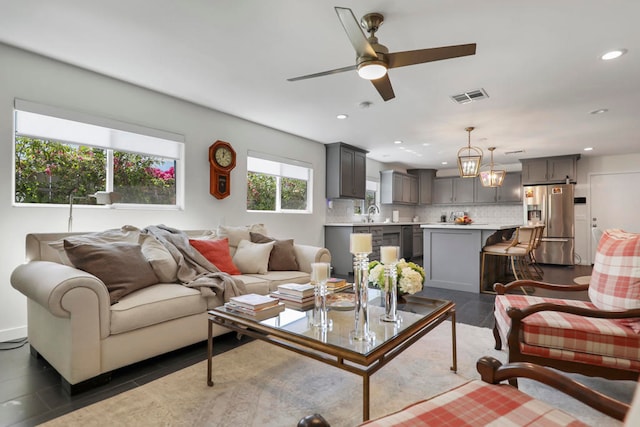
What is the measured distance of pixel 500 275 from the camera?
516 centimetres

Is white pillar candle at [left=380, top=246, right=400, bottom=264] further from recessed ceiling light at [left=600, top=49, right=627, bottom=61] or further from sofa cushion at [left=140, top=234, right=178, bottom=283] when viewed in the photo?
recessed ceiling light at [left=600, top=49, right=627, bottom=61]

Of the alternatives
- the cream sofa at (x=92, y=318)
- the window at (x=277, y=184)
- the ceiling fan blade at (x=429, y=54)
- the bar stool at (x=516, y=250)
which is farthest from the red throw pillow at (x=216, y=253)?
the bar stool at (x=516, y=250)

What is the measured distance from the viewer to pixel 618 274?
1819mm

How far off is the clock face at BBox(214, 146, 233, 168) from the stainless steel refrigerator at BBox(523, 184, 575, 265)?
21.4ft

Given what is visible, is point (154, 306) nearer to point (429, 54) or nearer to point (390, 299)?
point (390, 299)

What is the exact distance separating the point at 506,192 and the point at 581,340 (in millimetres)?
7297

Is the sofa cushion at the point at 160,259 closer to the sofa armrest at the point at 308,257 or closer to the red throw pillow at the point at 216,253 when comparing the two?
the red throw pillow at the point at 216,253

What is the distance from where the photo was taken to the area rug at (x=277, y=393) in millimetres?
1643

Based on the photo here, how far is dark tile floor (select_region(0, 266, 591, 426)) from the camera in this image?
1709 mm

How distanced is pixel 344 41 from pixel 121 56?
1953mm

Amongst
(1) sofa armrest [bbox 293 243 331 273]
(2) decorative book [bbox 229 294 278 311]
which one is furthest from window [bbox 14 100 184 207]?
(2) decorative book [bbox 229 294 278 311]

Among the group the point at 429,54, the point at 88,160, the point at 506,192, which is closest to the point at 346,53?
the point at 429,54

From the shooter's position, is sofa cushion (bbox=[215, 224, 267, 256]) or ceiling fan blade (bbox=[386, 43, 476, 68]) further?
sofa cushion (bbox=[215, 224, 267, 256])

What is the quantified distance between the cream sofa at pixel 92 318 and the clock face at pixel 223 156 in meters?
1.97
